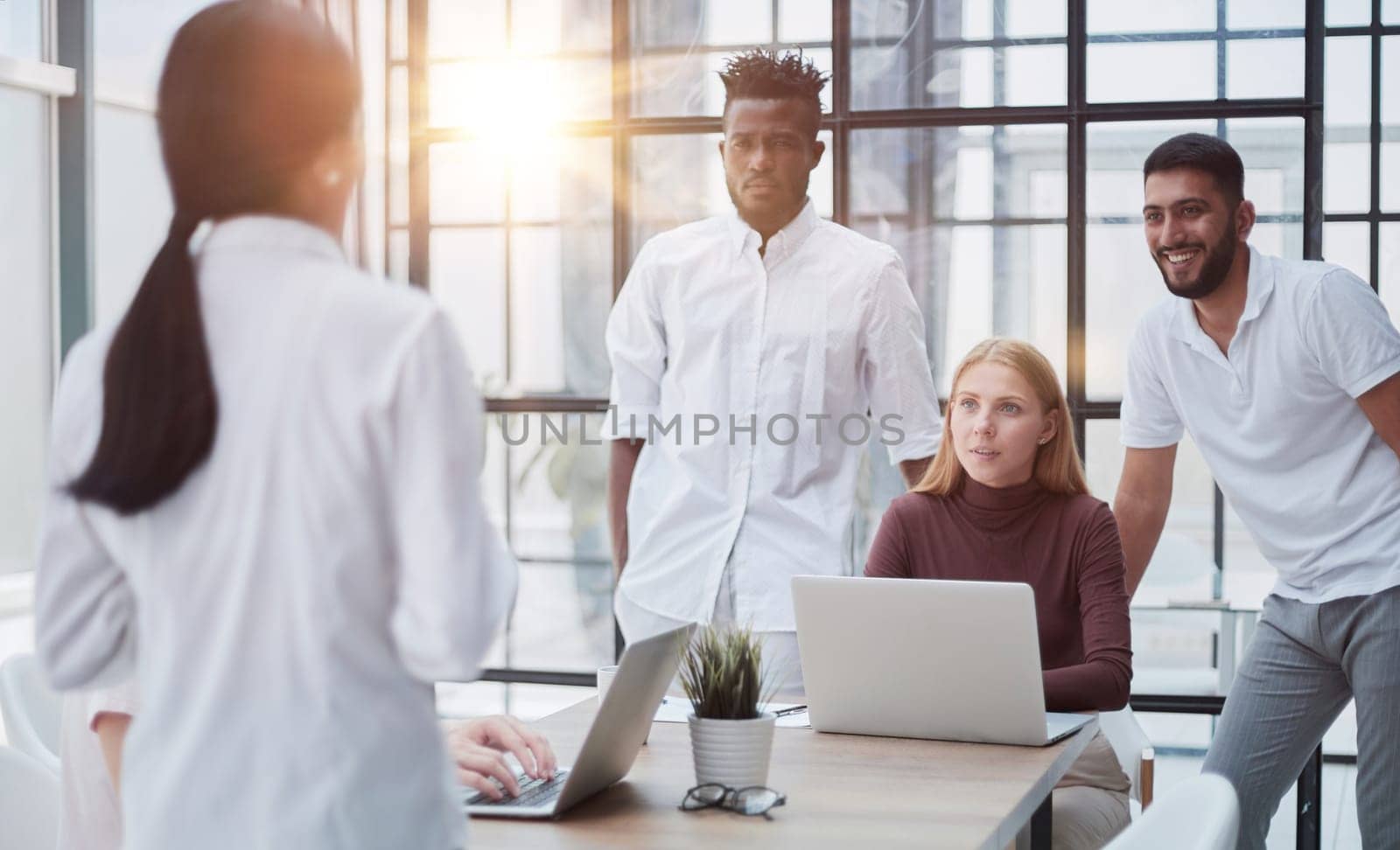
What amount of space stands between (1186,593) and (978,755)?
7.00 feet

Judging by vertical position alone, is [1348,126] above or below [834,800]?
above

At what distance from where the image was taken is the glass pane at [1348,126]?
4.03m

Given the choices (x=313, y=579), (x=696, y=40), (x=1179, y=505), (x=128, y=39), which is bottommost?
(x=1179, y=505)

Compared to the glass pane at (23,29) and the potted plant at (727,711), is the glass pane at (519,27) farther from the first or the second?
the potted plant at (727,711)

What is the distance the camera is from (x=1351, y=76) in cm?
407

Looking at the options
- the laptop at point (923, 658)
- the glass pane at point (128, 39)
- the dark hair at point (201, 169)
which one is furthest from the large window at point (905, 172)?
the dark hair at point (201, 169)

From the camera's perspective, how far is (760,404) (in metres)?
3.10

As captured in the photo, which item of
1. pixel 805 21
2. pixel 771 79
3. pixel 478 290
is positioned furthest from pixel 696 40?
pixel 771 79

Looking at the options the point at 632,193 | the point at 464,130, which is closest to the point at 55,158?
the point at 464,130

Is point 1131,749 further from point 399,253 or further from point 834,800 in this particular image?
point 399,253

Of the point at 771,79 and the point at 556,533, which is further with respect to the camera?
the point at 556,533

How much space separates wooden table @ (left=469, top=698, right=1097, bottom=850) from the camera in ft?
5.20

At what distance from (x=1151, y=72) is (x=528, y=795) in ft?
9.68

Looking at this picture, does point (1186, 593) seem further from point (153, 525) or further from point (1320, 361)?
point (153, 525)
